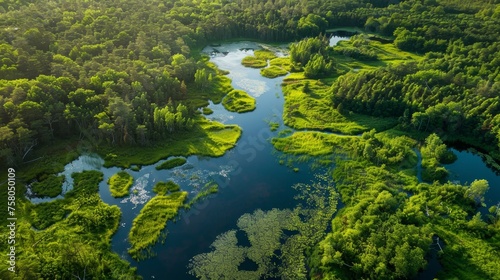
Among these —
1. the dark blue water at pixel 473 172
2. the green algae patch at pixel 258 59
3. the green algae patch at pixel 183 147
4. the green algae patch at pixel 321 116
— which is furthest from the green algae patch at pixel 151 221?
the green algae patch at pixel 258 59

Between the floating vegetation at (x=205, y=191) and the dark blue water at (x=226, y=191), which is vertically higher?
the floating vegetation at (x=205, y=191)

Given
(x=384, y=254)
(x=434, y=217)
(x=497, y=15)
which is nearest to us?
(x=384, y=254)

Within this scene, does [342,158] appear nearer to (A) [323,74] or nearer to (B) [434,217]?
(B) [434,217]

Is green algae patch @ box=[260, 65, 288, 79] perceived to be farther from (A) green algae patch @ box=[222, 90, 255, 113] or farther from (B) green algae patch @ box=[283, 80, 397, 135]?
(A) green algae patch @ box=[222, 90, 255, 113]

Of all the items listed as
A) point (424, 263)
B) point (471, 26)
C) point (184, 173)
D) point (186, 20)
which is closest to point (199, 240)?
point (184, 173)

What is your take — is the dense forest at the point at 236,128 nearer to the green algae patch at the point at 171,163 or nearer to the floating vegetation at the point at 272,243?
the floating vegetation at the point at 272,243

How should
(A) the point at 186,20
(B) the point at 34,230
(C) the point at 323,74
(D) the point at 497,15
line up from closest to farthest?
1. (B) the point at 34,230
2. (C) the point at 323,74
3. (A) the point at 186,20
4. (D) the point at 497,15

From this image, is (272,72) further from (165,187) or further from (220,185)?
(165,187)
